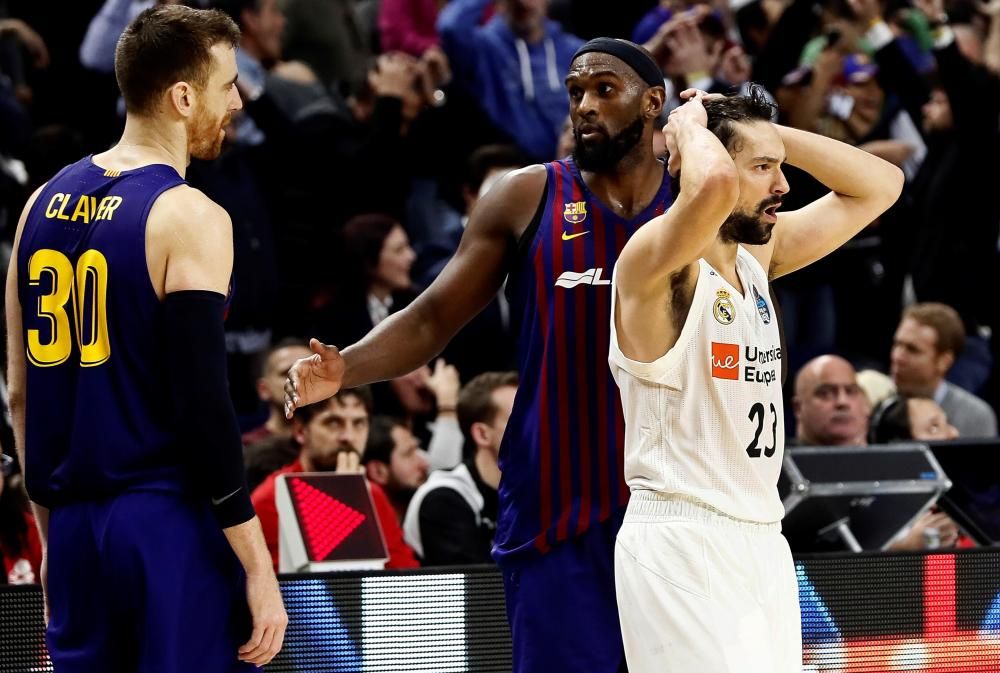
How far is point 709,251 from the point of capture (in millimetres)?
3889

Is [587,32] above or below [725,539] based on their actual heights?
above

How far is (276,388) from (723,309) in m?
4.09

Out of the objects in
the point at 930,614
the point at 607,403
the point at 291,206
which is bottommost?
the point at 930,614

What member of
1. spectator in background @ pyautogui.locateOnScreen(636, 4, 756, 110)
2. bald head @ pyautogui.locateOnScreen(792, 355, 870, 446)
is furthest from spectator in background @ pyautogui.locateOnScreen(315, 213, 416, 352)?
bald head @ pyautogui.locateOnScreen(792, 355, 870, 446)

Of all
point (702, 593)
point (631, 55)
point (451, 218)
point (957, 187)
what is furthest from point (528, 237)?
point (957, 187)

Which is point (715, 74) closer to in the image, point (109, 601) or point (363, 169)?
point (363, 169)

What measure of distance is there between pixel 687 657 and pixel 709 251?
1021 mm

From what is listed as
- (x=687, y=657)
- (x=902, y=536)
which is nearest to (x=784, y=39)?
(x=902, y=536)

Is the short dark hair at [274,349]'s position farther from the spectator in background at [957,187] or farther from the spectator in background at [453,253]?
the spectator in background at [957,187]

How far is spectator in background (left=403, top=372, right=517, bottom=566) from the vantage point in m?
6.45

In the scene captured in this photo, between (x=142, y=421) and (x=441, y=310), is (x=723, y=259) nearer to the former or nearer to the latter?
(x=441, y=310)

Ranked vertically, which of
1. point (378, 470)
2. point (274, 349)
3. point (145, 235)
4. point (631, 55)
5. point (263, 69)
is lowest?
point (378, 470)

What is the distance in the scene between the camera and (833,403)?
7723 mm

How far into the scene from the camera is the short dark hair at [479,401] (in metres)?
6.88
